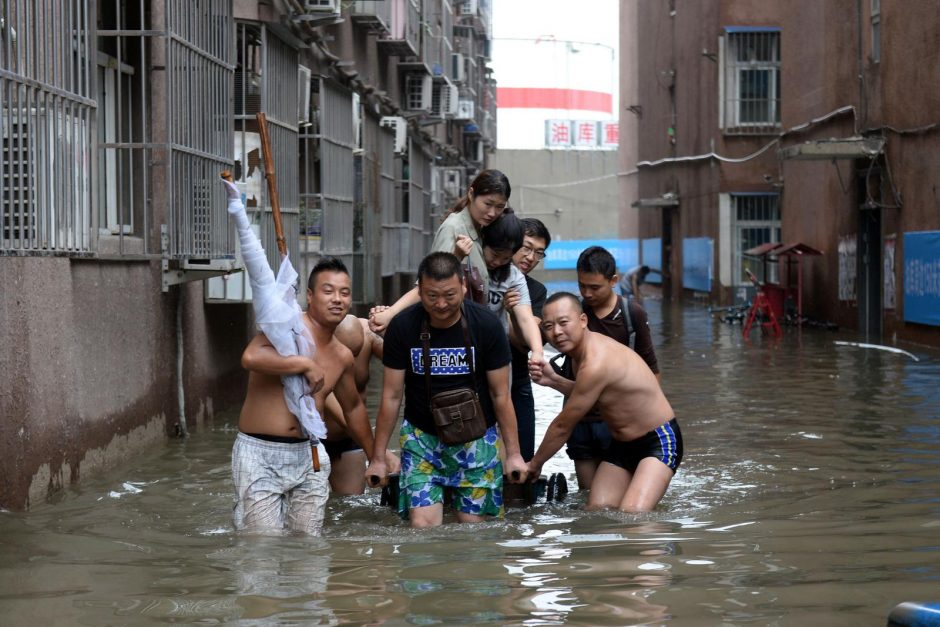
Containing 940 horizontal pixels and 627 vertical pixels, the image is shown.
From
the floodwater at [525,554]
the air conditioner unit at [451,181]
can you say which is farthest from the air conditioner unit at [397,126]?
the floodwater at [525,554]

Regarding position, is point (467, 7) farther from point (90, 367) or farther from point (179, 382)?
point (90, 367)

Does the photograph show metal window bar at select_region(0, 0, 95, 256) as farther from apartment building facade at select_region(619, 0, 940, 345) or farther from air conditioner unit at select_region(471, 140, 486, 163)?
air conditioner unit at select_region(471, 140, 486, 163)

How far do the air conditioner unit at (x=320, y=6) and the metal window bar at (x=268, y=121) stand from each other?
1.56 feet

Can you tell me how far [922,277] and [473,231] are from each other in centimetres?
1551

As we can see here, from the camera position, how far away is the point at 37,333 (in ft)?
27.5

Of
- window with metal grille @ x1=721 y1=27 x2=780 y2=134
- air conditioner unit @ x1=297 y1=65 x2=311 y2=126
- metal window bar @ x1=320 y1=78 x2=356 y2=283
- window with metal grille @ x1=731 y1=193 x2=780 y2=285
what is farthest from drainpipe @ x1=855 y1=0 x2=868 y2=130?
air conditioner unit @ x1=297 y1=65 x2=311 y2=126

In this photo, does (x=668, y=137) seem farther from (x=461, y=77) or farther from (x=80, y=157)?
(x=80, y=157)

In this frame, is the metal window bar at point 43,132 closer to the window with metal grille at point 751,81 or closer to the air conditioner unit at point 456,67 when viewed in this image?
the air conditioner unit at point 456,67

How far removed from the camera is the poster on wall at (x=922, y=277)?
21.4 metres

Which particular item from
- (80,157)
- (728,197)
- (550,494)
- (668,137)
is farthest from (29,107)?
(668,137)

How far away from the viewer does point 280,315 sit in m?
7.02

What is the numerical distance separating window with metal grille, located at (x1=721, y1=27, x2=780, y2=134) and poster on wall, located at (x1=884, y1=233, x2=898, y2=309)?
13.1m

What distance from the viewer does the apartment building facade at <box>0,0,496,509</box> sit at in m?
8.25

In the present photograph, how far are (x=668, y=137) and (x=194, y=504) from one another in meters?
37.6
